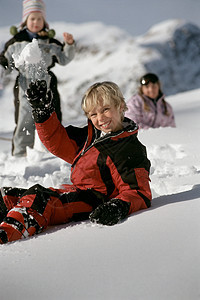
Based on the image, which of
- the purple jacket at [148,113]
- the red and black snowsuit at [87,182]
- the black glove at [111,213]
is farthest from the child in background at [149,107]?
the black glove at [111,213]

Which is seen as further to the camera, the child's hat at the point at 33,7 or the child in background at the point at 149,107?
the child in background at the point at 149,107

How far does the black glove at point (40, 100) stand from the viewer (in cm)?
112

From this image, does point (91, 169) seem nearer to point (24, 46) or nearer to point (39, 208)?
point (39, 208)

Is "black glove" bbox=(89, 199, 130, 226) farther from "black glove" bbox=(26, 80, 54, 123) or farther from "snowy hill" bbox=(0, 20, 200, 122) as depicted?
"snowy hill" bbox=(0, 20, 200, 122)

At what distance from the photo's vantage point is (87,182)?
1.17m

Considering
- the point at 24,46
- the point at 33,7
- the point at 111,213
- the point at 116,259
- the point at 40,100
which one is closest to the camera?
the point at 116,259

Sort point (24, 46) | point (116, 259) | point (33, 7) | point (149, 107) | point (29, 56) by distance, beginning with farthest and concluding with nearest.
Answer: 1. point (149, 107)
2. point (24, 46)
3. point (33, 7)
4. point (29, 56)
5. point (116, 259)

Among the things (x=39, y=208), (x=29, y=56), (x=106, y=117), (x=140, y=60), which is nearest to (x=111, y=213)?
(x=39, y=208)

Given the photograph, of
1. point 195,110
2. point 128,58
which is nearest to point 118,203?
point 195,110

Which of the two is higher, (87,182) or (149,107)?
(149,107)

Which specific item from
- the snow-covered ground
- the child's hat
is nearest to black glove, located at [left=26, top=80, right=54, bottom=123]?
the snow-covered ground

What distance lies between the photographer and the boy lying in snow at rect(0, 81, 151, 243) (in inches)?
40.3

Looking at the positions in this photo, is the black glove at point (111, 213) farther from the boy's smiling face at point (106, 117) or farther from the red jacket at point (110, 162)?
the boy's smiling face at point (106, 117)

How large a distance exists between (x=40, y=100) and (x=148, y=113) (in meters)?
2.05
